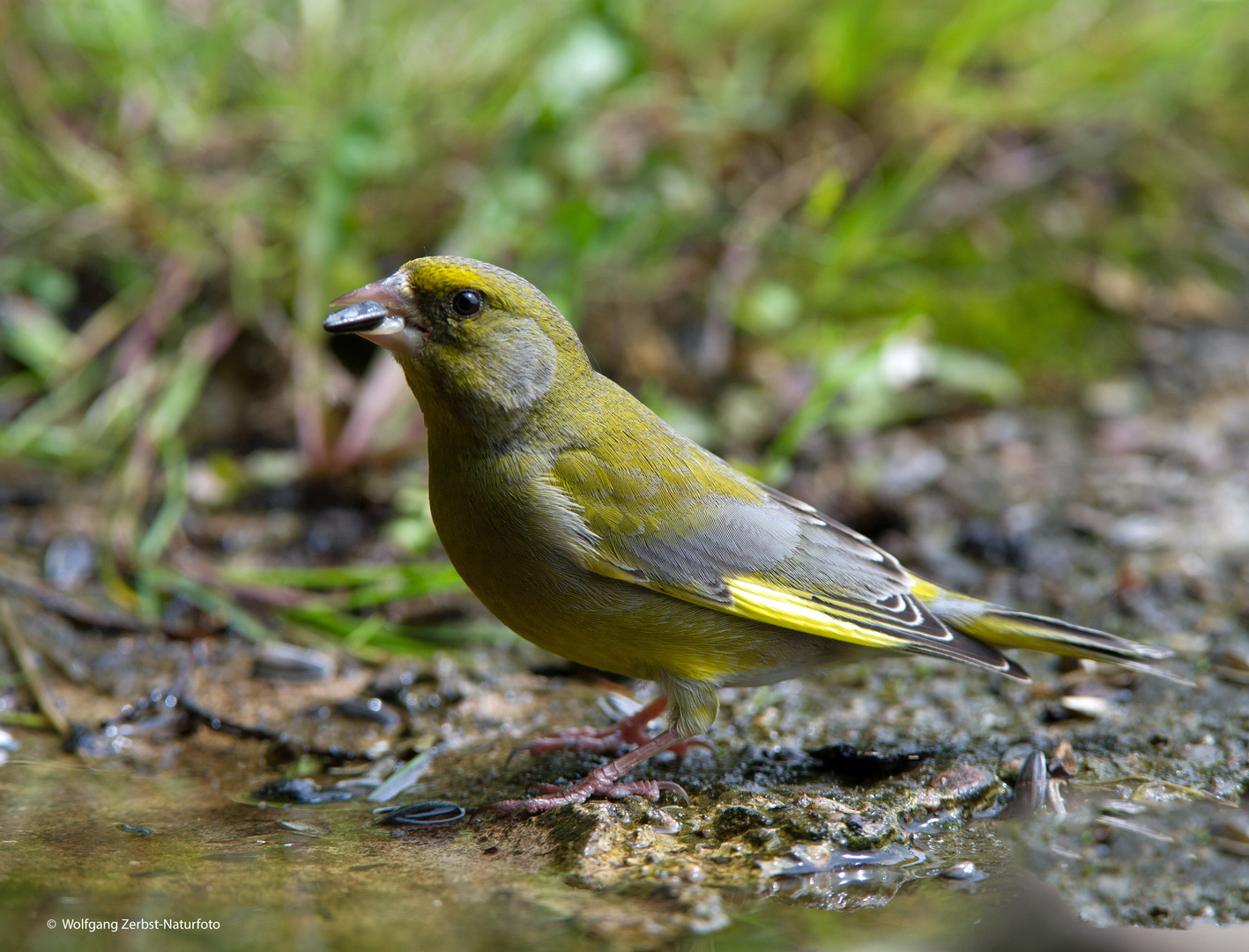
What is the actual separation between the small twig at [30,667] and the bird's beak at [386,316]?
4.82ft

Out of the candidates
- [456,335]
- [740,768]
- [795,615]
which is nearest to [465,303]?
[456,335]

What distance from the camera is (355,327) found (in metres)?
3.00

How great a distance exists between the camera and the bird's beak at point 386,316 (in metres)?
3.03

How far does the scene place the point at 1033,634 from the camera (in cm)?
322

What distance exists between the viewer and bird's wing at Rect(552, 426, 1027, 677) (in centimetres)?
306

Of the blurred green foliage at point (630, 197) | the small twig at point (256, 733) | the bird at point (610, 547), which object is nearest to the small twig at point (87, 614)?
the blurred green foliage at point (630, 197)

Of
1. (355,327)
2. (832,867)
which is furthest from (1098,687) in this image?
(355,327)

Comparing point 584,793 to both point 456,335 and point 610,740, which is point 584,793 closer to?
point 610,740

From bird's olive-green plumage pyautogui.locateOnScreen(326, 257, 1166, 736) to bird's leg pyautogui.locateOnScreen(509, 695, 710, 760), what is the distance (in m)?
0.28

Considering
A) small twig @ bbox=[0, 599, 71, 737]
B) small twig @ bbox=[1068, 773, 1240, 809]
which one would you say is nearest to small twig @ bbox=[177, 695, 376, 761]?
small twig @ bbox=[0, 599, 71, 737]

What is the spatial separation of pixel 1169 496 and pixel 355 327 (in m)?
3.40

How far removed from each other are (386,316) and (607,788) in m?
1.31

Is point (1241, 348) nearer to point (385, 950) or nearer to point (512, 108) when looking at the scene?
point (512, 108)

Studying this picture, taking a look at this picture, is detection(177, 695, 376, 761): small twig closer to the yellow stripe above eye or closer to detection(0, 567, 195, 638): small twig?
detection(0, 567, 195, 638): small twig
